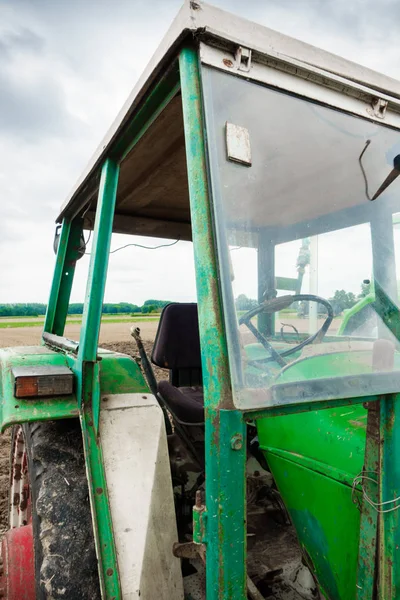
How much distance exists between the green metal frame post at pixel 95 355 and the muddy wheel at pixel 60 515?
0.10 m

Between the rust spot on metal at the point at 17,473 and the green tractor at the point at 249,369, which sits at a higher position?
the green tractor at the point at 249,369

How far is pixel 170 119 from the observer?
1.47 metres

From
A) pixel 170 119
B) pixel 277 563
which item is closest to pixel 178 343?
pixel 277 563

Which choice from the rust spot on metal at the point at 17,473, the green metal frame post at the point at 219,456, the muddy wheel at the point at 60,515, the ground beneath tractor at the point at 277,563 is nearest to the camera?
the green metal frame post at the point at 219,456

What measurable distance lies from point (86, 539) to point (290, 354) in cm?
79

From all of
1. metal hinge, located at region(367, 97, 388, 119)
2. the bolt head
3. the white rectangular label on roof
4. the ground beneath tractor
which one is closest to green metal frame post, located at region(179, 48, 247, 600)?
the bolt head

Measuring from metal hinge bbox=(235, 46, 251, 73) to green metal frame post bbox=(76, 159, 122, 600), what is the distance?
660 mm

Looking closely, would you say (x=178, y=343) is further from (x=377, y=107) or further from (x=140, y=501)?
(x=377, y=107)

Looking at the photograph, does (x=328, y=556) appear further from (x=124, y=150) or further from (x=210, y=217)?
(x=124, y=150)

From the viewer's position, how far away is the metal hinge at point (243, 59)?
107 centimetres

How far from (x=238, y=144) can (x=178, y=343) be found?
172cm

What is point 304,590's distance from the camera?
1.40 m

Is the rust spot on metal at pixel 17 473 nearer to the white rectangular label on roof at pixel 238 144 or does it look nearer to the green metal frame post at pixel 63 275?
the green metal frame post at pixel 63 275

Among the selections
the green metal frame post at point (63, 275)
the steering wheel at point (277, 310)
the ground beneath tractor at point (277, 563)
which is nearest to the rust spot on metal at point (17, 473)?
the green metal frame post at point (63, 275)
